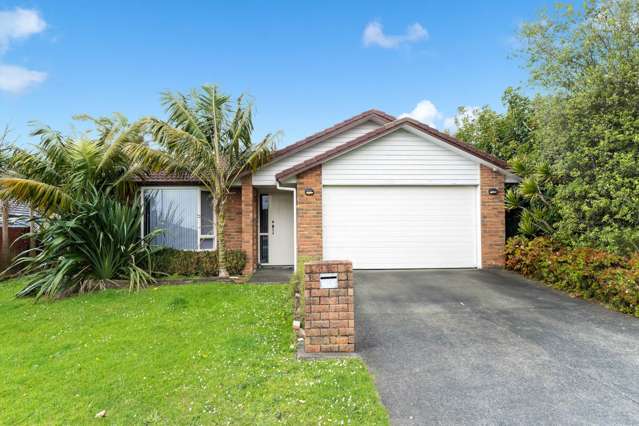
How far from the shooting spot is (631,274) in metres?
5.59

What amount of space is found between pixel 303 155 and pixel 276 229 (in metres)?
2.73

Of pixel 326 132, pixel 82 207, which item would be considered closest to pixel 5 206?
pixel 82 207

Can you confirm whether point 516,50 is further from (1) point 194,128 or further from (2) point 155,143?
(2) point 155,143

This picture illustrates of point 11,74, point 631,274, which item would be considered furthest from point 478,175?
point 11,74

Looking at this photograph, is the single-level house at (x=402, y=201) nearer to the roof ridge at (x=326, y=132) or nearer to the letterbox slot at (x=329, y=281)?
the roof ridge at (x=326, y=132)

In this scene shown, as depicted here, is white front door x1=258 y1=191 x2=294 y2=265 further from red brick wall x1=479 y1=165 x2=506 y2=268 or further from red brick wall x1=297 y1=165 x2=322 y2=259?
red brick wall x1=479 y1=165 x2=506 y2=268

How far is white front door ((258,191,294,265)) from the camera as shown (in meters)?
11.1

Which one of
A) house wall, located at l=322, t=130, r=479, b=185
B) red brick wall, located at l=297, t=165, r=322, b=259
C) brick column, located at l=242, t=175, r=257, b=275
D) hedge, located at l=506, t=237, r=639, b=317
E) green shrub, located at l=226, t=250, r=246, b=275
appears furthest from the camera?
brick column, located at l=242, t=175, r=257, b=275

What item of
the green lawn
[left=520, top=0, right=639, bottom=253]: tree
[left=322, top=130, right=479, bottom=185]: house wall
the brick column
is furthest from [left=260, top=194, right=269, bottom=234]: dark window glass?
[left=520, top=0, right=639, bottom=253]: tree

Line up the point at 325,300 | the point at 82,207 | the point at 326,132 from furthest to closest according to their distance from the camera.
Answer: the point at 326,132, the point at 82,207, the point at 325,300

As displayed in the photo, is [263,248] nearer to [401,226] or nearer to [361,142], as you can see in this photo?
[401,226]

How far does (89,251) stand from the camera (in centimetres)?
823

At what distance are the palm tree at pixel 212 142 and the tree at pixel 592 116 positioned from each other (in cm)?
723

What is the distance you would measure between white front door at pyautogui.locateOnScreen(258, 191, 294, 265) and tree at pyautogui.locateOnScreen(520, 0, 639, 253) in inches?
297
